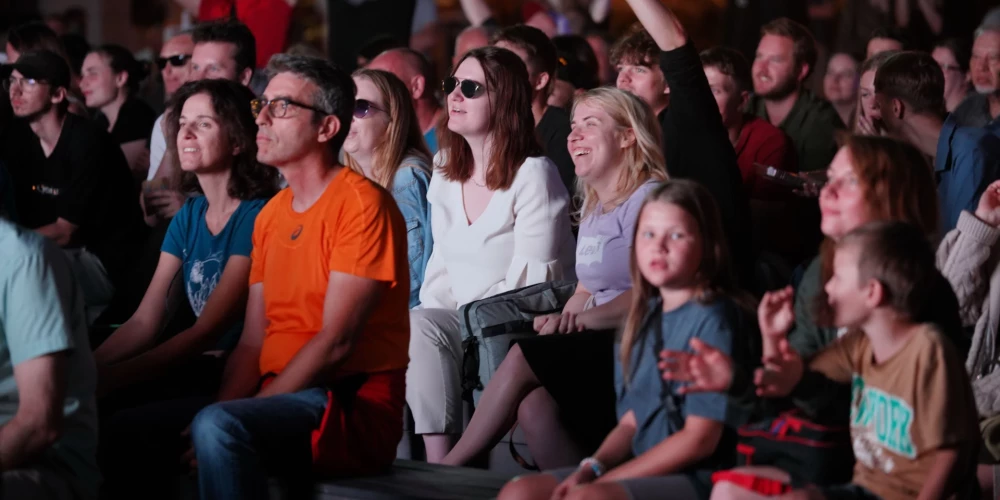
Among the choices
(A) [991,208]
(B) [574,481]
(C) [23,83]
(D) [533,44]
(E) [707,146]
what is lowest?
(B) [574,481]

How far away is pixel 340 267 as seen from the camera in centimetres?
346

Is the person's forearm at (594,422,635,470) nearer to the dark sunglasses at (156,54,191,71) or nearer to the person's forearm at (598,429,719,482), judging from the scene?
the person's forearm at (598,429,719,482)

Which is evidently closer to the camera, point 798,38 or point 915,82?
point 915,82

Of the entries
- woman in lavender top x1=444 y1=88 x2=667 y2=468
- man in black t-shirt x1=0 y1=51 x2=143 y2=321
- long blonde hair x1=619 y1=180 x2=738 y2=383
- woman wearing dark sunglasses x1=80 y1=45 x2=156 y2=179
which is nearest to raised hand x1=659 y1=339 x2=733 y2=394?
long blonde hair x1=619 y1=180 x2=738 y2=383

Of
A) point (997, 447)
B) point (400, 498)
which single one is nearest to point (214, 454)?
point (400, 498)

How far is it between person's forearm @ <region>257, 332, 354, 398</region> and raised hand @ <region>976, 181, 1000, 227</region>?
1.86 metres

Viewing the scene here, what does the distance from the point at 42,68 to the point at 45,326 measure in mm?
3621

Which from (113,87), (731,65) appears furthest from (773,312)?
(113,87)

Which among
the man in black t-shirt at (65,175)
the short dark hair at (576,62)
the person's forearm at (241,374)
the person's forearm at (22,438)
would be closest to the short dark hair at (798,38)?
the short dark hair at (576,62)

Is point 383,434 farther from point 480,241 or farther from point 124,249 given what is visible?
point 124,249

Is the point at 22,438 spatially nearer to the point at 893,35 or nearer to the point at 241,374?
the point at 241,374

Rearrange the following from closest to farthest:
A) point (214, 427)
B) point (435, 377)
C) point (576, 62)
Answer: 1. point (214, 427)
2. point (435, 377)
3. point (576, 62)

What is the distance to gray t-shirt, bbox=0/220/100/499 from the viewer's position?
2.85m

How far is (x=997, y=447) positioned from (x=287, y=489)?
6.21ft
